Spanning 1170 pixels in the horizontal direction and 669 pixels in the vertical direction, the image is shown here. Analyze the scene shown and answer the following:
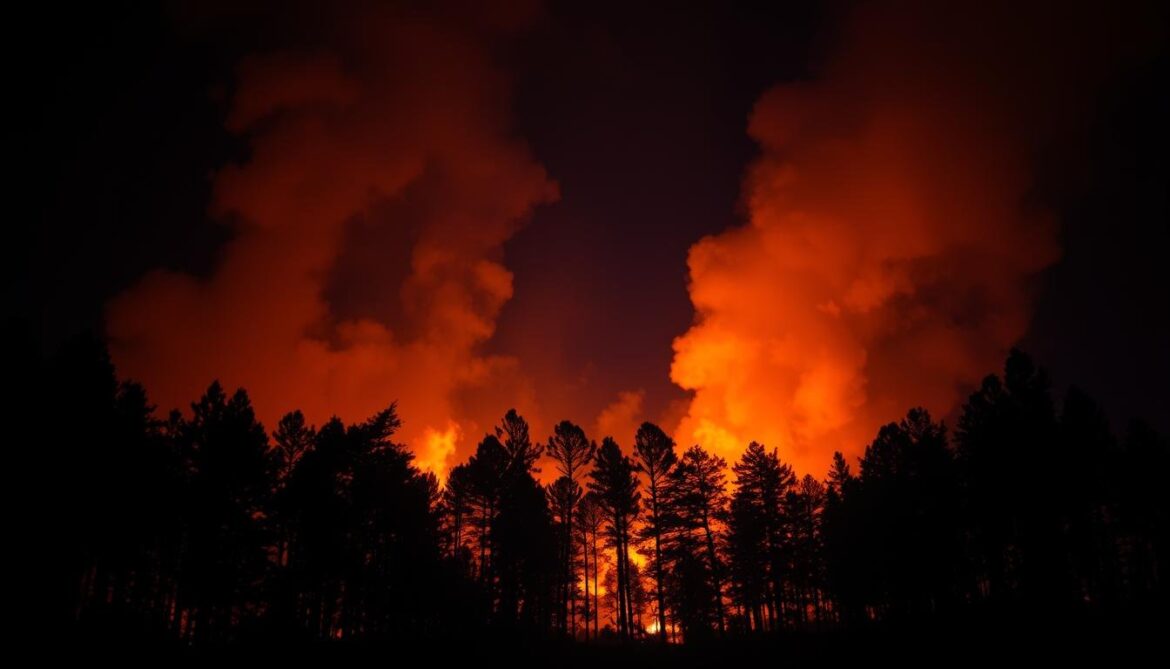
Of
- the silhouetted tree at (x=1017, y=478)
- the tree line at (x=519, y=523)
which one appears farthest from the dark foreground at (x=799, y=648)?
the silhouetted tree at (x=1017, y=478)

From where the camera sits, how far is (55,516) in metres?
20.0

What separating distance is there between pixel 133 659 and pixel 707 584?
3303 centimetres

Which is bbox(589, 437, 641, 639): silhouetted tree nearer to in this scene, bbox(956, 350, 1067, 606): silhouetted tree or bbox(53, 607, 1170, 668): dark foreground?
bbox(53, 607, 1170, 668): dark foreground

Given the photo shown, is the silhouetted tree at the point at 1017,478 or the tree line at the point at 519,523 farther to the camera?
the silhouetted tree at the point at 1017,478

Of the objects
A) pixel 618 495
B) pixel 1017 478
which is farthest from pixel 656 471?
pixel 1017 478

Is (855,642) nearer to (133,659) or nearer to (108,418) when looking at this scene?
(133,659)

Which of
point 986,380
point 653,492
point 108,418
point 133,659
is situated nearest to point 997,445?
point 986,380

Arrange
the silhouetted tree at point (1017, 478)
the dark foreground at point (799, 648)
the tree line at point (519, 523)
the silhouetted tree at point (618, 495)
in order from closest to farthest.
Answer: the dark foreground at point (799, 648) < the tree line at point (519, 523) < the silhouetted tree at point (1017, 478) < the silhouetted tree at point (618, 495)

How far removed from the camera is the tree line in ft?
76.5

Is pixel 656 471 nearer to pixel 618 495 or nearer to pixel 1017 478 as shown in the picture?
pixel 618 495

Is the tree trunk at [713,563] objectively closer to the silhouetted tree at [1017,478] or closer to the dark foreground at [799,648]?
the dark foreground at [799,648]

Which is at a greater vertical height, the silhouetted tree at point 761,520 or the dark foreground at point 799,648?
the silhouetted tree at point 761,520

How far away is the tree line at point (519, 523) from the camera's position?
23.3 m

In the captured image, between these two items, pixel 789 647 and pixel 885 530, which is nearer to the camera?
pixel 789 647
